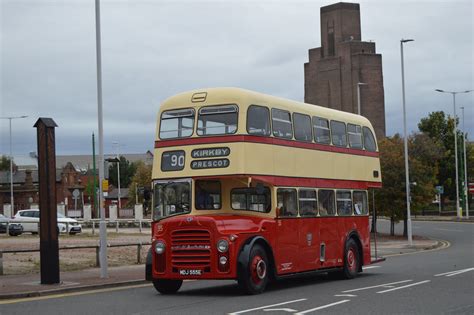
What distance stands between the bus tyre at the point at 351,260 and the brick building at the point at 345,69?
314 ft

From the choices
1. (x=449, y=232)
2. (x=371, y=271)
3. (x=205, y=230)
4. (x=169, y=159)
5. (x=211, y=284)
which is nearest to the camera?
(x=205, y=230)

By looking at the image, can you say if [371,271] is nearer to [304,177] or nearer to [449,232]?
[304,177]

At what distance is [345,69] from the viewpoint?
120625 millimetres

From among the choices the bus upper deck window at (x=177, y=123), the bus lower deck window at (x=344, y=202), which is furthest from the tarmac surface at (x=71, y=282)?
the bus lower deck window at (x=344, y=202)

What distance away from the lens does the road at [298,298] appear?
46.3 ft

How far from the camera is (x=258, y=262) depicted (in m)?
17.0

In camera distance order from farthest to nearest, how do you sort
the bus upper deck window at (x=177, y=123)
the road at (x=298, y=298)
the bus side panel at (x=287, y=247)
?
1. the bus side panel at (x=287, y=247)
2. the bus upper deck window at (x=177, y=123)
3. the road at (x=298, y=298)

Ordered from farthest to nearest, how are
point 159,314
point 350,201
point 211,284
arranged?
point 350,201
point 211,284
point 159,314

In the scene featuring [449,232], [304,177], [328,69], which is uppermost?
[328,69]

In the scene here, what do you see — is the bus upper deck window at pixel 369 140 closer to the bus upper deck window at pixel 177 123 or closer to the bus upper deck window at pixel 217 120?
the bus upper deck window at pixel 217 120

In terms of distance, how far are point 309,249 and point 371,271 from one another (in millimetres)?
5383

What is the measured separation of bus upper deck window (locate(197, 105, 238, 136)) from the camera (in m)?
17.4

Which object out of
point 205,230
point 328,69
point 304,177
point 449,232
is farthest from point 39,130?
point 328,69

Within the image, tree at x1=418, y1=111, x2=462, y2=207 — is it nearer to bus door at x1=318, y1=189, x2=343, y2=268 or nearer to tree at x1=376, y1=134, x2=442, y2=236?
tree at x1=376, y1=134, x2=442, y2=236
